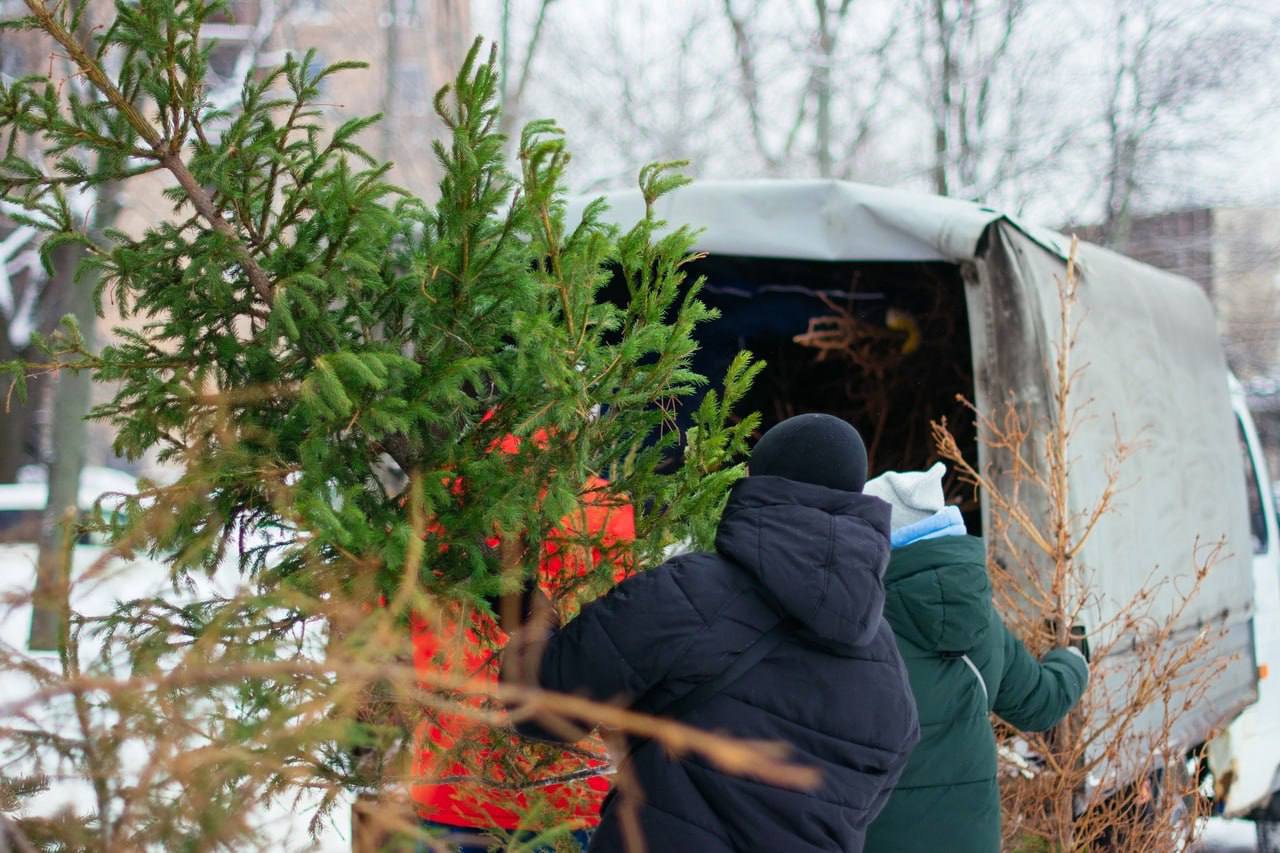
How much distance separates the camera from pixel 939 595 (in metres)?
2.52

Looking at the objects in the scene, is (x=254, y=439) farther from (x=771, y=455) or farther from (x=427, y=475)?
Answer: (x=771, y=455)

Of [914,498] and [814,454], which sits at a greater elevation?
[814,454]

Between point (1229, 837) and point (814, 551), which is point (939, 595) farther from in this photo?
point (1229, 837)

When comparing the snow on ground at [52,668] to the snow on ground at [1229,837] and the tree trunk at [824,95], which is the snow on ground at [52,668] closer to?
the snow on ground at [1229,837]

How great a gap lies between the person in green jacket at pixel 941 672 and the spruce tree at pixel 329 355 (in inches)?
25.6

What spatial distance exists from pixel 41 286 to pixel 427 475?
15.3 m

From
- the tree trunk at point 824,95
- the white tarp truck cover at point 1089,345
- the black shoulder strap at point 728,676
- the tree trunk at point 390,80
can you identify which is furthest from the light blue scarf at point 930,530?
the tree trunk at point 824,95

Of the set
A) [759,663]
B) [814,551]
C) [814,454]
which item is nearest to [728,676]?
[759,663]

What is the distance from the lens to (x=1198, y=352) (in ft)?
18.9

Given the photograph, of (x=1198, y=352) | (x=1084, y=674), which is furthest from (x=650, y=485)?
(x=1198, y=352)

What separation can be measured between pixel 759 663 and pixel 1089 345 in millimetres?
2910

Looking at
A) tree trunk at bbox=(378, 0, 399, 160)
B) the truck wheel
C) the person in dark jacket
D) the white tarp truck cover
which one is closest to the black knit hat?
the person in dark jacket

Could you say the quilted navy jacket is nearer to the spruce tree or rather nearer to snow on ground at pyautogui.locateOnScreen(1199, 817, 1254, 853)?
the spruce tree

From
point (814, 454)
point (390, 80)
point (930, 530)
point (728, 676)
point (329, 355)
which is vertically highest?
point (390, 80)
